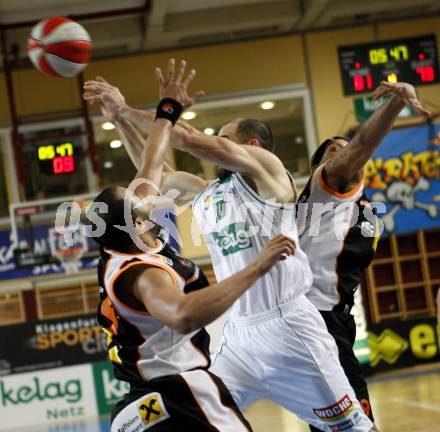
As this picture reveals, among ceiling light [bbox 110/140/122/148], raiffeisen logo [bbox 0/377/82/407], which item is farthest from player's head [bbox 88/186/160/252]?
ceiling light [bbox 110/140/122/148]

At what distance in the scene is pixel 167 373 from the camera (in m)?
3.44

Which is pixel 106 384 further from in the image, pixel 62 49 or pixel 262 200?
pixel 262 200

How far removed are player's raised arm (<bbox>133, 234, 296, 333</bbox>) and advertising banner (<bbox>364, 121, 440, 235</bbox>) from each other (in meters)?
11.3

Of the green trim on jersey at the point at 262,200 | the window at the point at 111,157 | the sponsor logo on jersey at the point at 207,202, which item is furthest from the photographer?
the window at the point at 111,157

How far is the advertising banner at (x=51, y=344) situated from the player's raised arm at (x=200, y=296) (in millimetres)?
9154

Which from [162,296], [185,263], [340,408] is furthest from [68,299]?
[162,296]

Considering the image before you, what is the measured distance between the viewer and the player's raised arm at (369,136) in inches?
174

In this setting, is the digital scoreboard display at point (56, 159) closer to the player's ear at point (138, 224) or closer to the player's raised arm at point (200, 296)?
the player's ear at point (138, 224)

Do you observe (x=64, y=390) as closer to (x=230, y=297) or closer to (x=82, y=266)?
(x=82, y=266)

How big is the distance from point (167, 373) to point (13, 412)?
8923 mm

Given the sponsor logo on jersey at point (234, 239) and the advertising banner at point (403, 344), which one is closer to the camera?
the sponsor logo on jersey at point (234, 239)

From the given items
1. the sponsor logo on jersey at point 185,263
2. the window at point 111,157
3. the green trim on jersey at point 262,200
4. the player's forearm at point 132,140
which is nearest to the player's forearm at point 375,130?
the green trim on jersey at point 262,200

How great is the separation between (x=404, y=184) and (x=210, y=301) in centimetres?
1172

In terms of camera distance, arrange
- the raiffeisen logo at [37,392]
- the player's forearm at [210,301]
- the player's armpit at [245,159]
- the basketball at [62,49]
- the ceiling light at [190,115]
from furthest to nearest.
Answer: the ceiling light at [190,115]
the raiffeisen logo at [37,392]
the basketball at [62,49]
the player's armpit at [245,159]
the player's forearm at [210,301]
